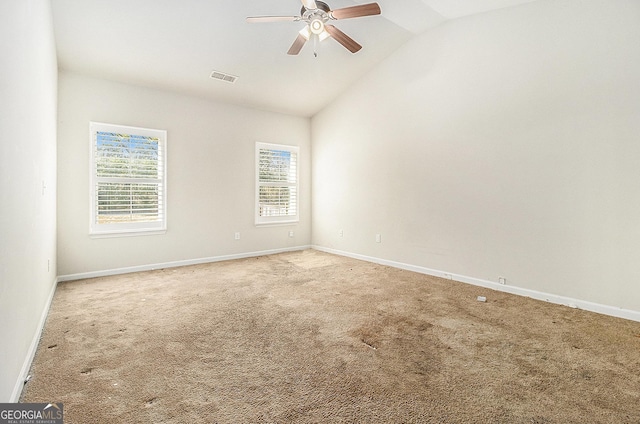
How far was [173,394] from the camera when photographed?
5.48ft

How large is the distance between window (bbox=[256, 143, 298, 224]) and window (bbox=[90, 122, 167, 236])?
5.41 ft

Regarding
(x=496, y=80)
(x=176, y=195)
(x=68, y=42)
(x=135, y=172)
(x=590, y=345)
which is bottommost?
(x=590, y=345)

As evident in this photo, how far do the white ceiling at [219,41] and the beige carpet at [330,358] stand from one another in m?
2.87

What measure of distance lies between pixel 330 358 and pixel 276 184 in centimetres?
417

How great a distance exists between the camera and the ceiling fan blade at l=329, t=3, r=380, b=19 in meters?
2.57

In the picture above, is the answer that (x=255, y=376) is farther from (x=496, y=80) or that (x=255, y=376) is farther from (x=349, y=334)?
(x=496, y=80)

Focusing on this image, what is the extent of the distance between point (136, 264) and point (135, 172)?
1.36 meters

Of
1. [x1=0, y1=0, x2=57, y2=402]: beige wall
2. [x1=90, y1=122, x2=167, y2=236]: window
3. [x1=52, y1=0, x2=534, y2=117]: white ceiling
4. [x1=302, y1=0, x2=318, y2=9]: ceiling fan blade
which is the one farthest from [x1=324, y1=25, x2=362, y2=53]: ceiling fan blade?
[x1=90, y1=122, x2=167, y2=236]: window

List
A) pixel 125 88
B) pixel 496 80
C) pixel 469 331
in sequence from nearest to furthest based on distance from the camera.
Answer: pixel 469 331
pixel 496 80
pixel 125 88

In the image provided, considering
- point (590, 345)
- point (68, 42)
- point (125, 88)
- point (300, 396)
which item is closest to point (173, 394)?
point (300, 396)

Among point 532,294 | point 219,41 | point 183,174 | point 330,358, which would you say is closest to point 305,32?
point 219,41

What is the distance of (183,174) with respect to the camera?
4699 mm

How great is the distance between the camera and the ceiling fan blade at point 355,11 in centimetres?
257

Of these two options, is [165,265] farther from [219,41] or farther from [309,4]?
[309,4]
